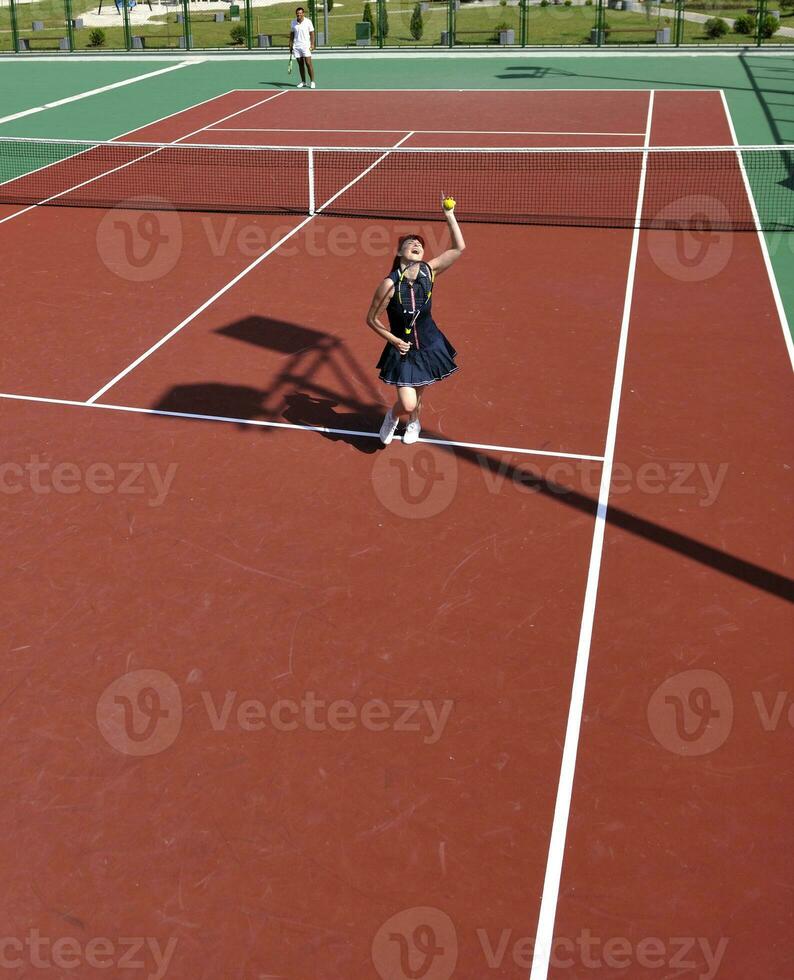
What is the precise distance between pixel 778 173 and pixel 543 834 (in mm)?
15784

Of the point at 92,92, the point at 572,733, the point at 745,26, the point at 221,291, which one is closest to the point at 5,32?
the point at 92,92

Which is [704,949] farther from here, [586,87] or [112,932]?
[586,87]

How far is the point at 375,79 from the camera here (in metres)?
29.3

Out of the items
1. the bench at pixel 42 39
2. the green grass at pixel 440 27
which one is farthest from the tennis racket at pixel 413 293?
the bench at pixel 42 39

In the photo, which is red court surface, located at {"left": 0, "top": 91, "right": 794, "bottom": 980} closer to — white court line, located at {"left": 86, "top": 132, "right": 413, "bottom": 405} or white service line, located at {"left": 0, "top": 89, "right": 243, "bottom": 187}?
white court line, located at {"left": 86, "top": 132, "right": 413, "bottom": 405}

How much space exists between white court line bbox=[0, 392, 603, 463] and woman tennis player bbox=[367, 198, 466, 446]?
0.48 meters

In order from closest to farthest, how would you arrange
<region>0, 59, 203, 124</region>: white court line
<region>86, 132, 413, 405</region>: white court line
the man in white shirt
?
<region>86, 132, 413, 405</region>: white court line → <region>0, 59, 203, 124</region>: white court line → the man in white shirt

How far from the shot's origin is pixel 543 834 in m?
5.52

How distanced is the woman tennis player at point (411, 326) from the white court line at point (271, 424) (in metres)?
0.48

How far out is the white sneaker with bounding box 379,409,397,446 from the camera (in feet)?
30.1

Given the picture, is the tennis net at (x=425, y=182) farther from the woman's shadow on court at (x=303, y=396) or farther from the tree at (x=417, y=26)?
the tree at (x=417, y=26)

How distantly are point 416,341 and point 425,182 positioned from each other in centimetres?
1030

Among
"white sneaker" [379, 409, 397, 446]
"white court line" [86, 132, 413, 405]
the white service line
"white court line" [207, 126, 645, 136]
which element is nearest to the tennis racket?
"white sneaker" [379, 409, 397, 446]

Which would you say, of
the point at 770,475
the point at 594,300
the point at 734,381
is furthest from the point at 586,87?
the point at 770,475
